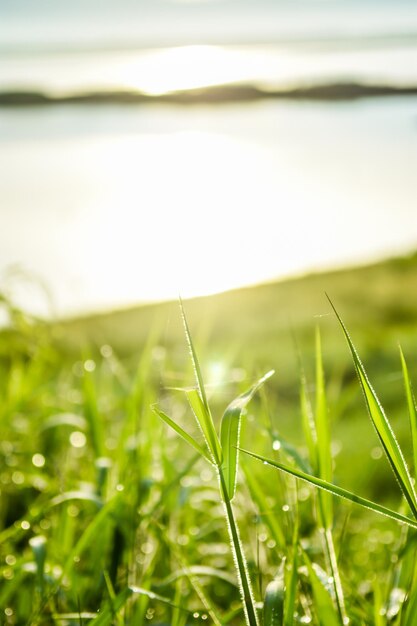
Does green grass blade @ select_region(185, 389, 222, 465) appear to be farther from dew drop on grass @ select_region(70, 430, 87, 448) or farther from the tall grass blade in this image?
dew drop on grass @ select_region(70, 430, 87, 448)

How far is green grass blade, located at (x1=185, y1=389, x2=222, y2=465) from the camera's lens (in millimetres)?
790

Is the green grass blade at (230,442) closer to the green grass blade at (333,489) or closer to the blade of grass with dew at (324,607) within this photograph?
the green grass blade at (333,489)

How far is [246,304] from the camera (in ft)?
15.3

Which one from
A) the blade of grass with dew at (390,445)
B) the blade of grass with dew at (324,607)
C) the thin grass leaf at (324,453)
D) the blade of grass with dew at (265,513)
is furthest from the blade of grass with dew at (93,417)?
the blade of grass with dew at (390,445)

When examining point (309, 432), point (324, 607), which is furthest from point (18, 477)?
point (324, 607)

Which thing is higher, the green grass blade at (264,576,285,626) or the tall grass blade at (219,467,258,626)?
the tall grass blade at (219,467,258,626)

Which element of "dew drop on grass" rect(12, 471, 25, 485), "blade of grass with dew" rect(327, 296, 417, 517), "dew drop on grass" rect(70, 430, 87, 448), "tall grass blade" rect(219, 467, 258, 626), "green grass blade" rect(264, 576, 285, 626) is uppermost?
"dew drop on grass" rect(70, 430, 87, 448)

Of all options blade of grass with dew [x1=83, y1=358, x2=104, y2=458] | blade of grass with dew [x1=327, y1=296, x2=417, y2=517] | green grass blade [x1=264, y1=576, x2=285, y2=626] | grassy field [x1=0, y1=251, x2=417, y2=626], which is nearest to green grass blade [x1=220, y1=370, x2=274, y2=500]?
grassy field [x1=0, y1=251, x2=417, y2=626]

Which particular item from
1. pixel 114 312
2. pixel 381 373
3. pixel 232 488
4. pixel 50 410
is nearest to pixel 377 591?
pixel 232 488

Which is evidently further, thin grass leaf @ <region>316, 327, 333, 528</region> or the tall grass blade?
thin grass leaf @ <region>316, 327, 333, 528</region>

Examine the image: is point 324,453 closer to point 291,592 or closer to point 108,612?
point 291,592

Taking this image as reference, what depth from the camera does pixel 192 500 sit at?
1.82 metres

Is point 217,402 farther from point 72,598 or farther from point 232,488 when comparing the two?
point 232,488

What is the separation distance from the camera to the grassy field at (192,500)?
0.97 metres
